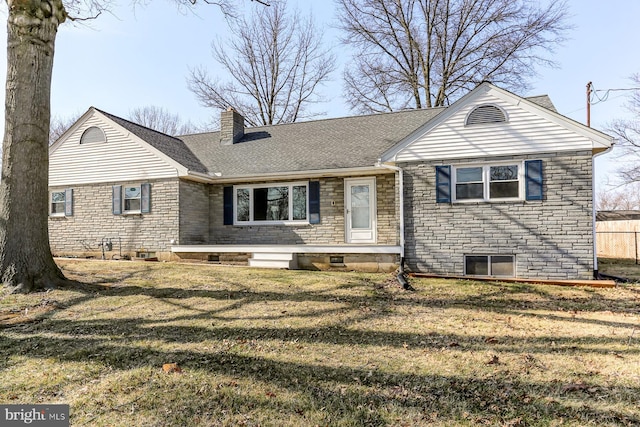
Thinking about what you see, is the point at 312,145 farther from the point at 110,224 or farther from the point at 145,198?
the point at 110,224

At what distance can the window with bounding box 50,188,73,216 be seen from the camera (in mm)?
13195

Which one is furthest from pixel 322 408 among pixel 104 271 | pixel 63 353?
pixel 104 271

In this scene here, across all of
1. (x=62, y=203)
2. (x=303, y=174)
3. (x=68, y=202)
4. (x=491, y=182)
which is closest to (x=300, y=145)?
(x=303, y=174)

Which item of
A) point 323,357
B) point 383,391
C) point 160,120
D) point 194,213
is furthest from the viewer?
point 160,120

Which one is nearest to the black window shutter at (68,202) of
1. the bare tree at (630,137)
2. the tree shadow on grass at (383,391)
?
the tree shadow on grass at (383,391)

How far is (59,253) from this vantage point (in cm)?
→ 1316

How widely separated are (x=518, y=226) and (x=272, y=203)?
23.7 ft

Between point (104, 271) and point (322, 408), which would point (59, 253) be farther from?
point (322, 408)

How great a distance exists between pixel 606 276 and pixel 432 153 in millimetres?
5133

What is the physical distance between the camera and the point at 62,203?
13.4 m

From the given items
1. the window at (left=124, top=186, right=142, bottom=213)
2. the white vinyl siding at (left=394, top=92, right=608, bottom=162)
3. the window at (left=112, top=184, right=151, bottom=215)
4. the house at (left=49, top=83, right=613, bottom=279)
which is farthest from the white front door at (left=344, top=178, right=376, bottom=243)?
the window at (left=124, top=186, right=142, bottom=213)

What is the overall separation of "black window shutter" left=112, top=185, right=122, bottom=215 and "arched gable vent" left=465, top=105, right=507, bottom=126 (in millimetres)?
11130

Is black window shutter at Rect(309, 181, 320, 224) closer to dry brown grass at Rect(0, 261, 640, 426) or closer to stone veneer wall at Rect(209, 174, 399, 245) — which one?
stone veneer wall at Rect(209, 174, 399, 245)

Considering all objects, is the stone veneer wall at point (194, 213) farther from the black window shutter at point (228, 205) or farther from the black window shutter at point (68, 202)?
the black window shutter at point (68, 202)
